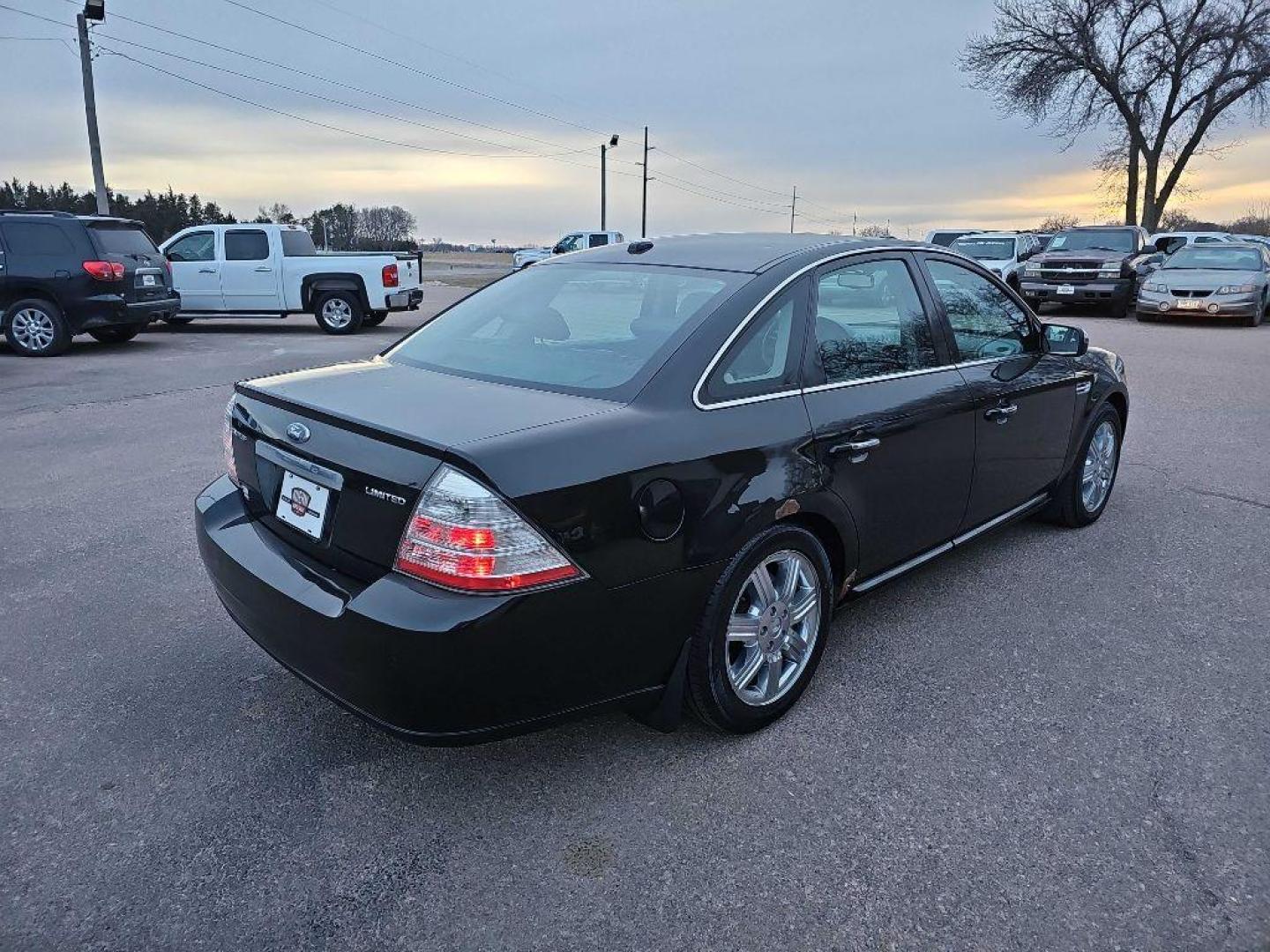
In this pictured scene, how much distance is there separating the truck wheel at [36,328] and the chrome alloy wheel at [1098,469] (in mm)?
12672

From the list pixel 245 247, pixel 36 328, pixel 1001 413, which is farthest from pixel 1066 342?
pixel 245 247

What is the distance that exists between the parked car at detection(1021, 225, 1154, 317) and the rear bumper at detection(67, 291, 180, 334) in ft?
55.4

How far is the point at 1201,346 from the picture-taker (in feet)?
45.8

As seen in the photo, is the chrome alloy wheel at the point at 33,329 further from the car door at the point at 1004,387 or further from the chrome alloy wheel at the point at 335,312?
the car door at the point at 1004,387

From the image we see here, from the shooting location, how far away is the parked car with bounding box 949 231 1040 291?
72.3 ft

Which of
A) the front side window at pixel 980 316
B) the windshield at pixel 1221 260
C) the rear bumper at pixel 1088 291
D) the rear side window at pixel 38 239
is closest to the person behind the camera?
the front side window at pixel 980 316

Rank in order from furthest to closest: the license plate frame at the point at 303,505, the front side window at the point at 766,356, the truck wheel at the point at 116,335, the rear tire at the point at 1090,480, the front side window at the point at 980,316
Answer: the truck wheel at the point at 116,335
the rear tire at the point at 1090,480
the front side window at the point at 980,316
the front side window at the point at 766,356
the license plate frame at the point at 303,505

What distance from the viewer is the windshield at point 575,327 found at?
2848mm

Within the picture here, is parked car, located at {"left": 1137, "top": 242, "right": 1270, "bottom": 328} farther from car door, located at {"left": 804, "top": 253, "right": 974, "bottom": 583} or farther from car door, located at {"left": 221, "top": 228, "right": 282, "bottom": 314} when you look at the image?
car door, located at {"left": 221, "top": 228, "right": 282, "bottom": 314}

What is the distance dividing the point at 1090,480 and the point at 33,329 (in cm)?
1299

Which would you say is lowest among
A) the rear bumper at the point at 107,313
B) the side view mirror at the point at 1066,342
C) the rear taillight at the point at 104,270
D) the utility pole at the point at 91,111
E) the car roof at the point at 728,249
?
the rear bumper at the point at 107,313

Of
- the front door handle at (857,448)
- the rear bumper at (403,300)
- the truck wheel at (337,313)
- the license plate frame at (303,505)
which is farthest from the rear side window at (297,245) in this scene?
the front door handle at (857,448)

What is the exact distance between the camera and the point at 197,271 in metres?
16.0

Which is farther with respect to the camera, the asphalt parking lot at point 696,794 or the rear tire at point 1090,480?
the rear tire at point 1090,480
